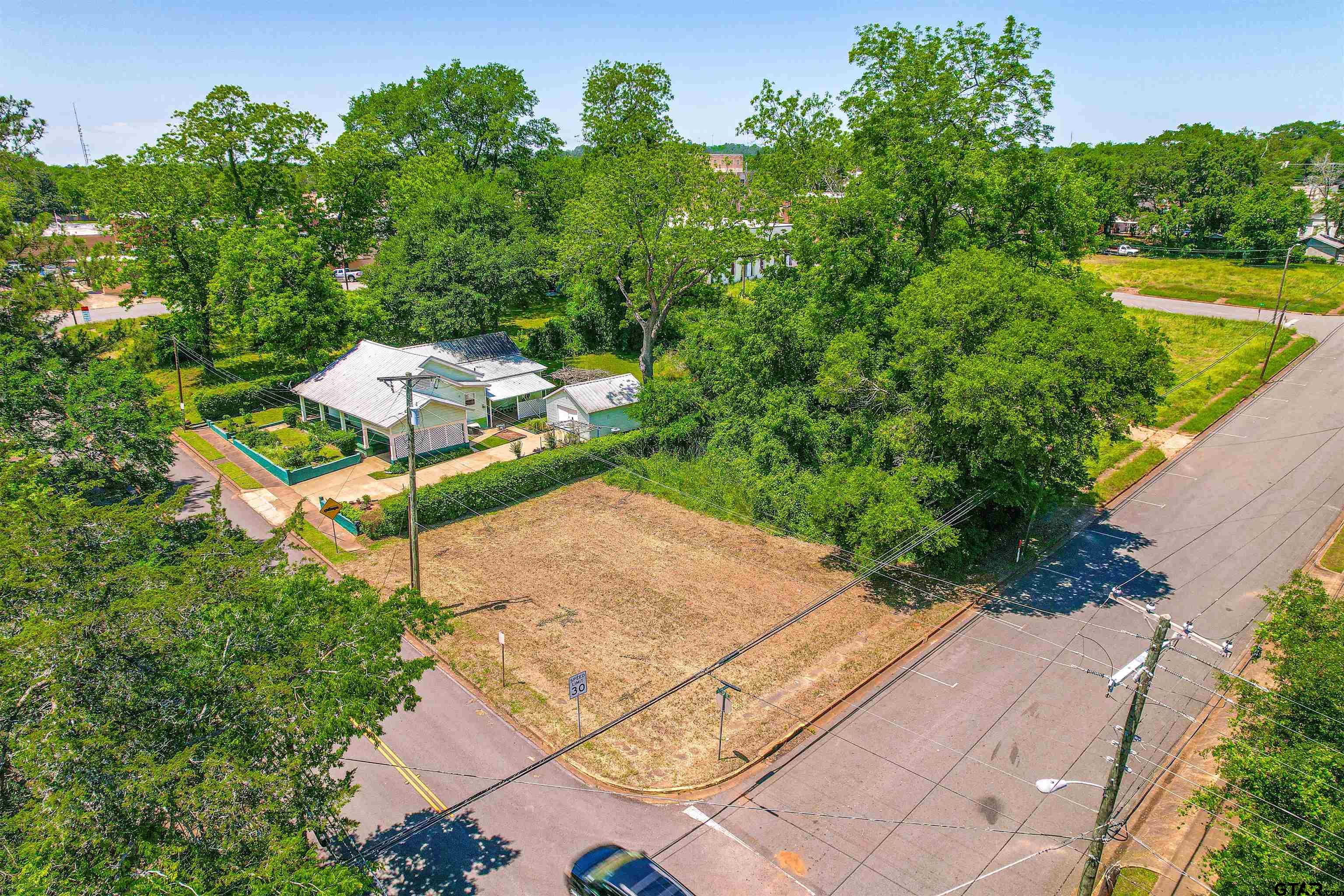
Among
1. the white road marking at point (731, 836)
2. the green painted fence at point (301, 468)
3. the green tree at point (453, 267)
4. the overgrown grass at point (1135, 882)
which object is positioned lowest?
the overgrown grass at point (1135, 882)

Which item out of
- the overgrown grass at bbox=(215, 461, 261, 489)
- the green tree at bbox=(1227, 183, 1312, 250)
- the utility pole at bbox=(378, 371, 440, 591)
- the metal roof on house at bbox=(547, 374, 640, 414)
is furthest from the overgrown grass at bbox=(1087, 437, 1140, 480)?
the green tree at bbox=(1227, 183, 1312, 250)

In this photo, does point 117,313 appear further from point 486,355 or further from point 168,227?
point 486,355

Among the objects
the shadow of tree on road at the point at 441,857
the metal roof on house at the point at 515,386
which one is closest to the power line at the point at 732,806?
the shadow of tree on road at the point at 441,857

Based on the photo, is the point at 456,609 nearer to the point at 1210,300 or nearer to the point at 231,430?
the point at 231,430

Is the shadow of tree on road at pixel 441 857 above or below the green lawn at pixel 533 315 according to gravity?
below

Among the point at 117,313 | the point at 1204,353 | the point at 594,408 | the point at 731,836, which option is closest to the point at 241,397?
the point at 594,408

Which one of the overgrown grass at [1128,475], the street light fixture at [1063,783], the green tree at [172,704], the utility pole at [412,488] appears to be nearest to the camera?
the green tree at [172,704]

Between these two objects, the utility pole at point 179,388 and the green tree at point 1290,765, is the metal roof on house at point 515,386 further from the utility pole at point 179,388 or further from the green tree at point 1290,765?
the green tree at point 1290,765

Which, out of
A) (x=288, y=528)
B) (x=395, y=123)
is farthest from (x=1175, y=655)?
(x=395, y=123)
